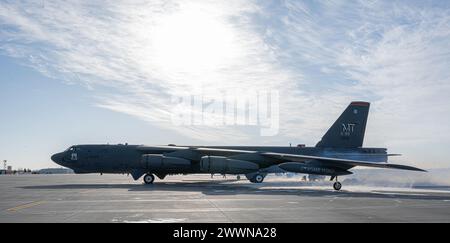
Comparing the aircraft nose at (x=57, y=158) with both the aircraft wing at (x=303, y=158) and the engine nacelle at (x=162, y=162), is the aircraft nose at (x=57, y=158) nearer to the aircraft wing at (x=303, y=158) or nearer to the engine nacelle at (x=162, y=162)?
the engine nacelle at (x=162, y=162)

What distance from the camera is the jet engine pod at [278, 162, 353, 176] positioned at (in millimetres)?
32906

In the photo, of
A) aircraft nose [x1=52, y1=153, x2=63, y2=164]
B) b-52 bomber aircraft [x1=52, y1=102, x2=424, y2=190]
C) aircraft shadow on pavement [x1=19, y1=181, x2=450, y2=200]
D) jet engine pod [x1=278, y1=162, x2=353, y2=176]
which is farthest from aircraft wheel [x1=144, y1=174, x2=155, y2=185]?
jet engine pod [x1=278, y1=162, x2=353, y2=176]

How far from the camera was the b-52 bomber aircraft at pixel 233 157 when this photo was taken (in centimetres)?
3394

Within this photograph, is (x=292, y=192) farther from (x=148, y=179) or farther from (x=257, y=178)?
(x=257, y=178)

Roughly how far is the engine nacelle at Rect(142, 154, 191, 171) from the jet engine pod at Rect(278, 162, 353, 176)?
859 cm

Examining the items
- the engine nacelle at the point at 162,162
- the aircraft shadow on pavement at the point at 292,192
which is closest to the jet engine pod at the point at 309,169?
the aircraft shadow on pavement at the point at 292,192

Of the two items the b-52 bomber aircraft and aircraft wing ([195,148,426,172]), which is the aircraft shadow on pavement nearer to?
aircraft wing ([195,148,426,172])

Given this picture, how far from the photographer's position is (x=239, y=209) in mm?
16578

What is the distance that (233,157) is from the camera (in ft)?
119

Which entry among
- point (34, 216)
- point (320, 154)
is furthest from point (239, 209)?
point (320, 154)

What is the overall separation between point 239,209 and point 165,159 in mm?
19584

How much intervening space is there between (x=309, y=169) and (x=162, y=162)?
1212cm

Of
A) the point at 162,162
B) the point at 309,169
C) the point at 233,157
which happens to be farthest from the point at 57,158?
the point at 309,169
